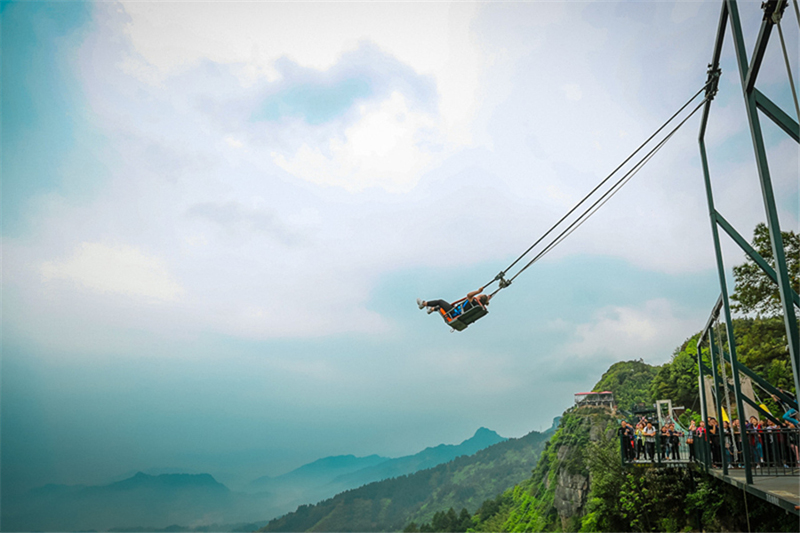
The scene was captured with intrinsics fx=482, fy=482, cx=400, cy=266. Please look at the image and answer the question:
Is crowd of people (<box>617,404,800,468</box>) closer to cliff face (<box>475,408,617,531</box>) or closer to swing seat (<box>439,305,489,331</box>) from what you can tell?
swing seat (<box>439,305,489,331</box>)

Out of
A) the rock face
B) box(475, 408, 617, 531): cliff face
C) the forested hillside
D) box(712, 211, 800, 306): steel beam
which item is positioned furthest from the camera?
box(475, 408, 617, 531): cliff face

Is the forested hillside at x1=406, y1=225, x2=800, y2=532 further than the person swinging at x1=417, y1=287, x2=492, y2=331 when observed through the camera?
Yes

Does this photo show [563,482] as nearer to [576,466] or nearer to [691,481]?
[576,466]

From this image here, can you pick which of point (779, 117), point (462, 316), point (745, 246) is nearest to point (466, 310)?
point (462, 316)

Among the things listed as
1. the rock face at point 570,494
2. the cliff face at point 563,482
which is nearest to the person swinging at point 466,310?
the cliff face at point 563,482

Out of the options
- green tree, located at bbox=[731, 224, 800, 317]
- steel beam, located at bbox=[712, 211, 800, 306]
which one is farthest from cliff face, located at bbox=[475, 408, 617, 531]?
steel beam, located at bbox=[712, 211, 800, 306]

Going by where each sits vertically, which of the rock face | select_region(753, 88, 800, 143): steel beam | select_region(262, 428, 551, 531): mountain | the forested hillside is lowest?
select_region(262, 428, 551, 531): mountain

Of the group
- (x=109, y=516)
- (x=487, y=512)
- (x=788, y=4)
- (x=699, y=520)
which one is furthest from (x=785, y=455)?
(x=109, y=516)
